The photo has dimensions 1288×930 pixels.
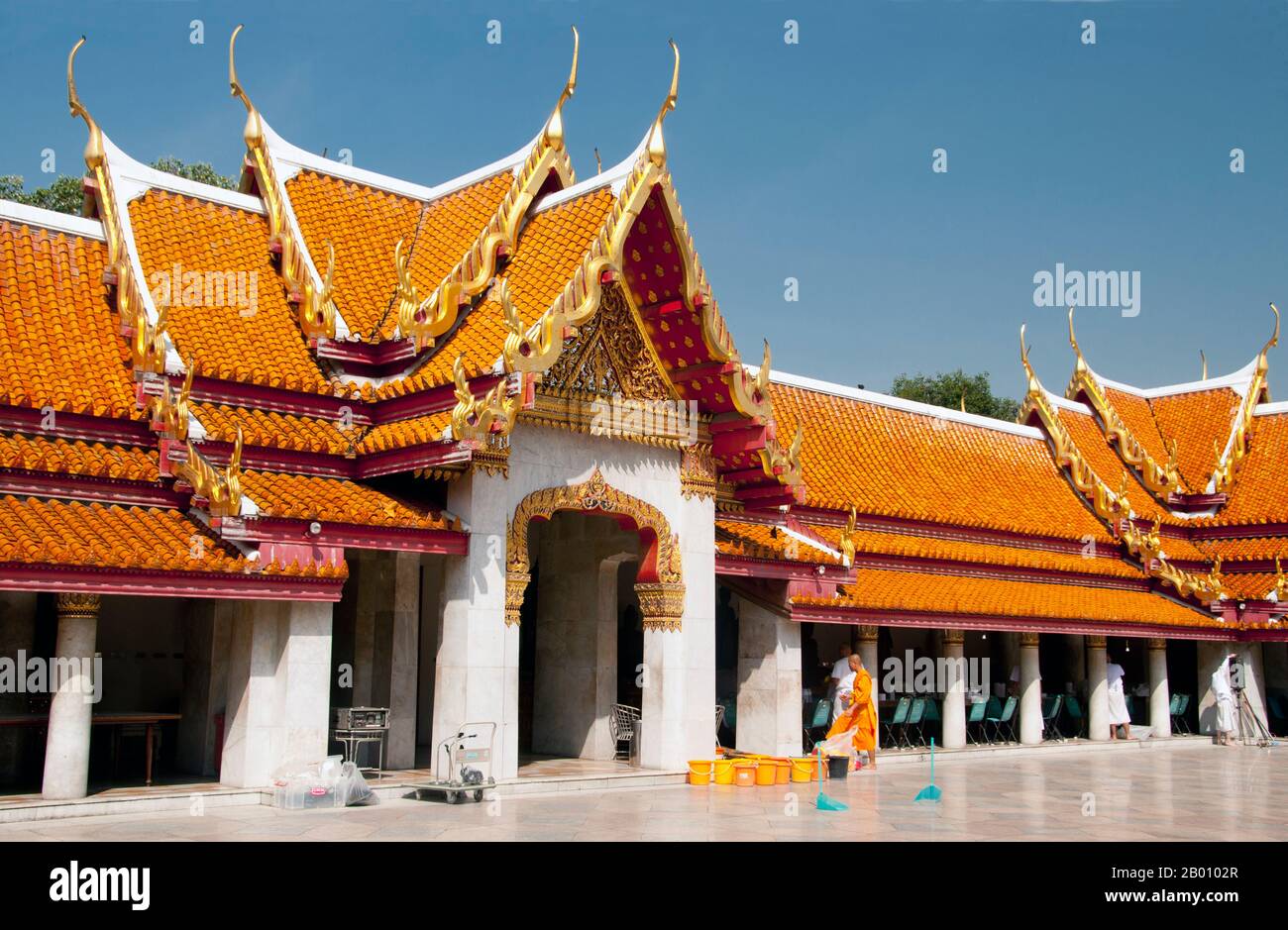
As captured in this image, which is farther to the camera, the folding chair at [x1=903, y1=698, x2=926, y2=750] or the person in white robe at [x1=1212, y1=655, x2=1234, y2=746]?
the person in white robe at [x1=1212, y1=655, x2=1234, y2=746]

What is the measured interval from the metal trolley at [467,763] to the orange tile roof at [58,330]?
15.7 ft

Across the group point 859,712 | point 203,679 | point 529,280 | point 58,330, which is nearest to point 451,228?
point 529,280

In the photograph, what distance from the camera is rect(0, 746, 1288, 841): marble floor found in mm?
11188

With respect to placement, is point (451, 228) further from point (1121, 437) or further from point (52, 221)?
point (1121, 437)

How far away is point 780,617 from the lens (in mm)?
18344

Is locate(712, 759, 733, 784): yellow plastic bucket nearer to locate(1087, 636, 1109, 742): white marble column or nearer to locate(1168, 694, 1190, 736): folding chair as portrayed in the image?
locate(1087, 636, 1109, 742): white marble column

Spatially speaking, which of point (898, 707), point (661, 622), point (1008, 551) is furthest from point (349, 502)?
point (1008, 551)

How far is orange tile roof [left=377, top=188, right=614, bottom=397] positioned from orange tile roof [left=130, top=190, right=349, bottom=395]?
1249mm

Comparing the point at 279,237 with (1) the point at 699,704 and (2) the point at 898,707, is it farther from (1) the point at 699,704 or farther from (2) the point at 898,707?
(2) the point at 898,707

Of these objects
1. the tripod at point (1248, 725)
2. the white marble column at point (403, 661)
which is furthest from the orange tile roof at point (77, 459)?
the tripod at point (1248, 725)

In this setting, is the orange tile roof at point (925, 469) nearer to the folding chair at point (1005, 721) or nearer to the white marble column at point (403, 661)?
the folding chair at point (1005, 721)

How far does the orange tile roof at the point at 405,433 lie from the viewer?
1407 cm

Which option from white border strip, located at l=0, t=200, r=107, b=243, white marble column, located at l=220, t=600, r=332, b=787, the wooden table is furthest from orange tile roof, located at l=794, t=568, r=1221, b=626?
white border strip, located at l=0, t=200, r=107, b=243

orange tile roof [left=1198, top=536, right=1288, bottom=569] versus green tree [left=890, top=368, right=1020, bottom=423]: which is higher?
green tree [left=890, top=368, right=1020, bottom=423]
